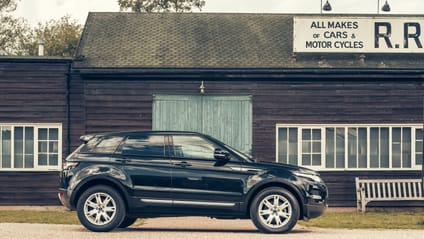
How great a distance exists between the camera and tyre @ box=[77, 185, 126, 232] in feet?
54.3

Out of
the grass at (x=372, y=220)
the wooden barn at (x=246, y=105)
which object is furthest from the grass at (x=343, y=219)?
the wooden barn at (x=246, y=105)

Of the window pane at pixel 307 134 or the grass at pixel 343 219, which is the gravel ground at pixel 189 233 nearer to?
the grass at pixel 343 219

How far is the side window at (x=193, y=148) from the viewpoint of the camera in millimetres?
16906

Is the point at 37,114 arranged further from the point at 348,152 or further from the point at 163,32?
the point at 348,152

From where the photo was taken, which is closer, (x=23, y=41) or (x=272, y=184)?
(x=272, y=184)

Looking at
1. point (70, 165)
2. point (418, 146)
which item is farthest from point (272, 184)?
point (418, 146)

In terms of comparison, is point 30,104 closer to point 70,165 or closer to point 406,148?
point 70,165

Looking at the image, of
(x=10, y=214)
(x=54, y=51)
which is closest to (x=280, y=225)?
(x=10, y=214)

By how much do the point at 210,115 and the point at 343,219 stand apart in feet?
16.4

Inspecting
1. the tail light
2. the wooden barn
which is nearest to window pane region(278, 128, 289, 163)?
the wooden barn

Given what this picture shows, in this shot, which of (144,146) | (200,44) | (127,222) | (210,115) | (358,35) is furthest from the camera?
(200,44)

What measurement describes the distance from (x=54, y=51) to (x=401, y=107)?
116 ft

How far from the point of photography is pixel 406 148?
82.3 ft

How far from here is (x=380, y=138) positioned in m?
25.0
